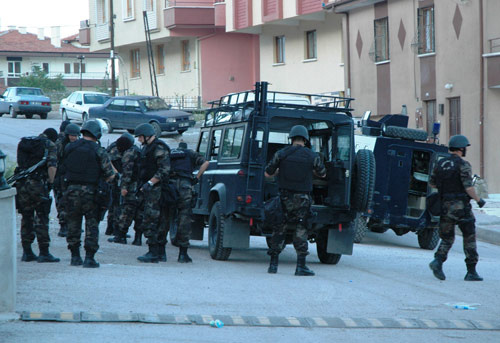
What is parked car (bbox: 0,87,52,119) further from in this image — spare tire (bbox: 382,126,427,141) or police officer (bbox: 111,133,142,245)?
police officer (bbox: 111,133,142,245)

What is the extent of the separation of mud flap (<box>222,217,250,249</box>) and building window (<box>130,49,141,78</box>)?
40.9m

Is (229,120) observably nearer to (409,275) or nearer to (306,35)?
(409,275)

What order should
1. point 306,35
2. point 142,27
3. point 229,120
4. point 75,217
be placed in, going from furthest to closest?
point 142,27 → point 306,35 → point 229,120 → point 75,217

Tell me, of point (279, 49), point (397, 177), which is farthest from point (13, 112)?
point (397, 177)

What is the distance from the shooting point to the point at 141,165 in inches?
481

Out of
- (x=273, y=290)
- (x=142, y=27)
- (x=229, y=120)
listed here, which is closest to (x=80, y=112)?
(x=142, y=27)

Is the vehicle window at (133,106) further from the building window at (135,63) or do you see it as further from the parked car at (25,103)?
the building window at (135,63)

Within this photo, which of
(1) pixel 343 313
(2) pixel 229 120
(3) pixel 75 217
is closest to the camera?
(1) pixel 343 313

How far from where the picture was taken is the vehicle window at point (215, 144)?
13.7 meters

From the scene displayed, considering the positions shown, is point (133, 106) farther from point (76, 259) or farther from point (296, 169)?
point (296, 169)

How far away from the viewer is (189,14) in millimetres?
43969

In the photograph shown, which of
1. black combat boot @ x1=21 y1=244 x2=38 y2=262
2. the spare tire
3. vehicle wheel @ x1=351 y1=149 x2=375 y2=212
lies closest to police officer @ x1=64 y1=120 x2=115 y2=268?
black combat boot @ x1=21 y1=244 x2=38 y2=262

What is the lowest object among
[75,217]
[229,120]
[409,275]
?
[409,275]

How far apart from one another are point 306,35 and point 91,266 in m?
29.3
